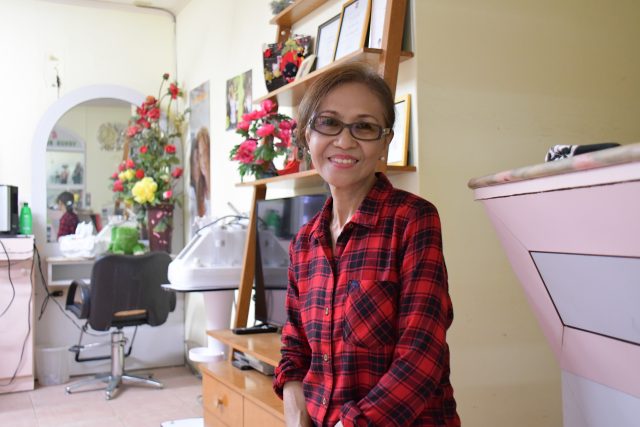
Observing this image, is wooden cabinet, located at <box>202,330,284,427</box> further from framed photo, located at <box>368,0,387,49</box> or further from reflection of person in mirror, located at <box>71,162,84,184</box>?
reflection of person in mirror, located at <box>71,162,84,184</box>

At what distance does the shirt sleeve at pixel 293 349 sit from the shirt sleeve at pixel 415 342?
246 millimetres

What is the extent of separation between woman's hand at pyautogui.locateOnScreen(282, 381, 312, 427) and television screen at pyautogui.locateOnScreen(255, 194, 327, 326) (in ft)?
4.54

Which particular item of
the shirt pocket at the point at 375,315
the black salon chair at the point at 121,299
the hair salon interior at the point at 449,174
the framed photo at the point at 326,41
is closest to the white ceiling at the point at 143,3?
the hair salon interior at the point at 449,174

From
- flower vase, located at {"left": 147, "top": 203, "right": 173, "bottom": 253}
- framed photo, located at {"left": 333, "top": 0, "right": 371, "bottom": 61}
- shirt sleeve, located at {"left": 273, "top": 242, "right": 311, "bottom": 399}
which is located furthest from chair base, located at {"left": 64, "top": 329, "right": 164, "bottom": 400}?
shirt sleeve, located at {"left": 273, "top": 242, "right": 311, "bottom": 399}

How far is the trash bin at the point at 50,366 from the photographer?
5.01m

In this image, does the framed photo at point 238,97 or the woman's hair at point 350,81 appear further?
the framed photo at point 238,97

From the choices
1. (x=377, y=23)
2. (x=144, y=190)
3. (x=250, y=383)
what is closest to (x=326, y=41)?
(x=377, y=23)

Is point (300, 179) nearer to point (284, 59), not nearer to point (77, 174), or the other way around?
point (284, 59)

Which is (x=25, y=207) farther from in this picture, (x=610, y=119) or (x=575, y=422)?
(x=575, y=422)

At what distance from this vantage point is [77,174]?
5.47 metres

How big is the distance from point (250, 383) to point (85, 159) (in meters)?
3.40

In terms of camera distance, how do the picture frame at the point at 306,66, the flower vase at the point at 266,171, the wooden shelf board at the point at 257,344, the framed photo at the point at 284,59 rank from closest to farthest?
the wooden shelf board at the point at 257,344, the picture frame at the point at 306,66, the framed photo at the point at 284,59, the flower vase at the point at 266,171

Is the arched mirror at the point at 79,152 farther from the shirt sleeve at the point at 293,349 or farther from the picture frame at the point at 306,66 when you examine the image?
the shirt sleeve at the point at 293,349

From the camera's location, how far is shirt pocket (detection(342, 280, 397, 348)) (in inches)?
50.1
